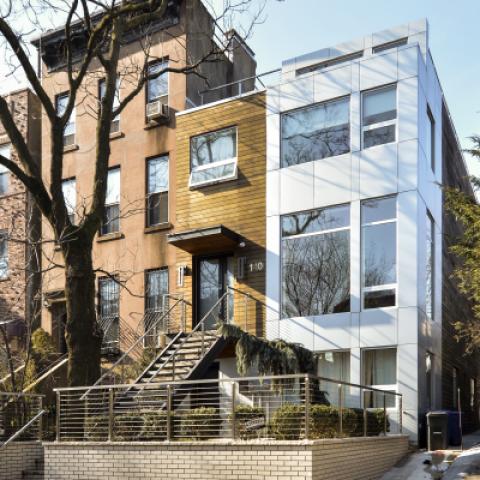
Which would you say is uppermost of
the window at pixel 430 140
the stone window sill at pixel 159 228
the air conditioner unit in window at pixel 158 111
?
the air conditioner unit in window at pixel 158 111

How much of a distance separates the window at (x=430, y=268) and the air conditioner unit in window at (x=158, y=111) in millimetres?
8049

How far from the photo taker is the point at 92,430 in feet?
43.2

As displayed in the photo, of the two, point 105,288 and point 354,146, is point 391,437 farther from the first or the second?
point 105,288

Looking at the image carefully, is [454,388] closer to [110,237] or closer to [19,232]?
[110,237]

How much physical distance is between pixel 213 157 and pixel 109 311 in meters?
5.71

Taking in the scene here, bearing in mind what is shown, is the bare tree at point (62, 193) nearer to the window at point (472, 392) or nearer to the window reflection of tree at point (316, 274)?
the window reflection of tree at point (316, 274)

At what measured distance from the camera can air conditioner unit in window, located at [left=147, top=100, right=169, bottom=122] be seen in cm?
2083

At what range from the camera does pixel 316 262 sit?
678 inches

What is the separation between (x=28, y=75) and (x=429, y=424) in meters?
11.0

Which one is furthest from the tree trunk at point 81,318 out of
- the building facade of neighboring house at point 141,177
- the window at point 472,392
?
the window at point 472,392

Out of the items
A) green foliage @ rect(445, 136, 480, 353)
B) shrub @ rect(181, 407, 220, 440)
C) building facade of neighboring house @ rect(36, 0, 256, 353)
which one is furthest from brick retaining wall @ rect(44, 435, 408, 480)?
building facade of neighboring house @ rect(36, 0, 256, 353)

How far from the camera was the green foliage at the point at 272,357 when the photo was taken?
49.0 feet

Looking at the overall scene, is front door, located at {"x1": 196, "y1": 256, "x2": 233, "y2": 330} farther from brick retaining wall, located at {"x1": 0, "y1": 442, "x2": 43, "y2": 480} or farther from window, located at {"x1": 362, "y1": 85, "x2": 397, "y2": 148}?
brick retaining wall, located at {"x1": 0, "y1": 442, "x2": 43, "y2": 480}

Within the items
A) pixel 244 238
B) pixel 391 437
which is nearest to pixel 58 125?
pixel 244 238
